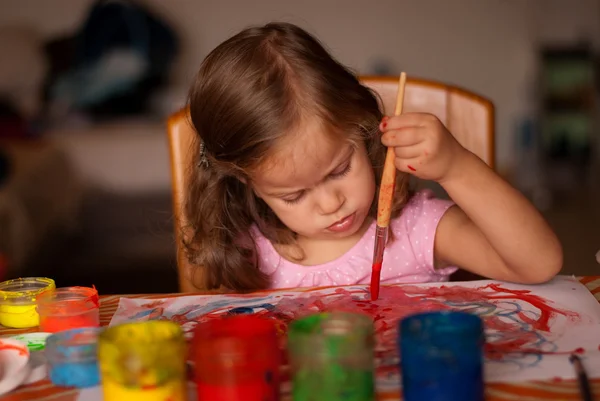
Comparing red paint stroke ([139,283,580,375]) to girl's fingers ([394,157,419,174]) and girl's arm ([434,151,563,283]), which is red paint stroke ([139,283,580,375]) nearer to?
girl's arm ([434,151,563,283])

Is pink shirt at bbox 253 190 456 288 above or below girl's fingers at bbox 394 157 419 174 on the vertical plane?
below

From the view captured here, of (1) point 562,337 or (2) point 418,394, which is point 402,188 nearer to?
(1) point 562,337

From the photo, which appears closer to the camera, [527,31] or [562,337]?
[562,337]

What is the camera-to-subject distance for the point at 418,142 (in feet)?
3.22

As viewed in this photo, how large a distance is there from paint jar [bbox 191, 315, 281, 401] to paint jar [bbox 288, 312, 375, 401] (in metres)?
0.02

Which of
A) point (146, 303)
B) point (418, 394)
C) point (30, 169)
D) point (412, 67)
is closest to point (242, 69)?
point (146, 303)

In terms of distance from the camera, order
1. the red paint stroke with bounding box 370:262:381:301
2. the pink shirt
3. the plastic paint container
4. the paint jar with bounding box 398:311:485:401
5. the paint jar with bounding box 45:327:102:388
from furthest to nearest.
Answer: the pink shirt < the red paint stroke with bounding box 370:262:381:301 < the plastic paint container < the paint jar with bounding box 45:327:102:388 < the paint jar with bounding box 398:311:485:401

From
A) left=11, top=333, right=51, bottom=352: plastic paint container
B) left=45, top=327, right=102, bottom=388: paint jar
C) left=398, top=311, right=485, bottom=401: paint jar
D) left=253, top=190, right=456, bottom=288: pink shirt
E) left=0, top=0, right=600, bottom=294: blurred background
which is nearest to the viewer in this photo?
left=398, top=311, right=485, bottom=401: paint jar

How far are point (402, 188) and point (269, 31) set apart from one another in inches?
13.2

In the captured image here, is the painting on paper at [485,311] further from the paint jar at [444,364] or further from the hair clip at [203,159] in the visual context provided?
the hair clip at [203,159]

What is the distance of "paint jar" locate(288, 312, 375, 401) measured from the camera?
2.19 feet

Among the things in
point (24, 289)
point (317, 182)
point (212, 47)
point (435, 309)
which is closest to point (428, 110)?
point (317, 182)

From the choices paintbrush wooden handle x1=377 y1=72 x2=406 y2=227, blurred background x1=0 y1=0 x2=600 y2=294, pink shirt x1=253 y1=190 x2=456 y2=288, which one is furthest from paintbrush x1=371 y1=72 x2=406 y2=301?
blurred background x1=0 y1=0 x2=600 y2=294

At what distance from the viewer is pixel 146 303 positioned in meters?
1.07
